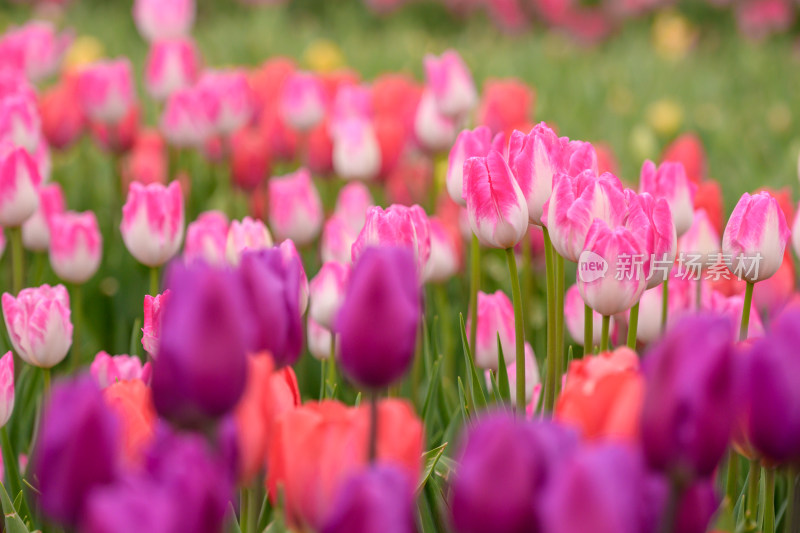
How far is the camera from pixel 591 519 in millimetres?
519

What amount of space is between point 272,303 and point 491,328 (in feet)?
2.40

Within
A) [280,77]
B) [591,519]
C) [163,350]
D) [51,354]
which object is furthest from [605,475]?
[280,77]

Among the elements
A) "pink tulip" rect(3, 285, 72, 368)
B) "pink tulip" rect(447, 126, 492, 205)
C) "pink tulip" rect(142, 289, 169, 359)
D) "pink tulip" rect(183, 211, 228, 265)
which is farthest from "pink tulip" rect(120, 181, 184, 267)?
"pink tulip" rect(142, 289, 169, 359)

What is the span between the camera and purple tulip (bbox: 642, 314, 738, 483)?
568 mm

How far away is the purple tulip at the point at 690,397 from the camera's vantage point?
0.57m

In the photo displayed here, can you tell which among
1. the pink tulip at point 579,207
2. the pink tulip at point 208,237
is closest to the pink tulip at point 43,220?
the pink tulip at point 208,237

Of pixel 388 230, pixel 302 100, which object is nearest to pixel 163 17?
pixel 302 100

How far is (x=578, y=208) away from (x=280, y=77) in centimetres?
208

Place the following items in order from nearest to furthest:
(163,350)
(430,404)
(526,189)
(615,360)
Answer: (163,350)
(615,360)
(526,189)
(430,404)

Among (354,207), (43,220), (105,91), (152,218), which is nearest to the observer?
(152,218)

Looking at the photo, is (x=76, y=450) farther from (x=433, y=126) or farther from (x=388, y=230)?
(x=433, y=126)

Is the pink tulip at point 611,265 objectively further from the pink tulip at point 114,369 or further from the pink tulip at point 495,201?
the pink tulip at point 114,369

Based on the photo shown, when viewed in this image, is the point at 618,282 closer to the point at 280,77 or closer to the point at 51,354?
the point at 51,354

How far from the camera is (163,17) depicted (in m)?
3.16
